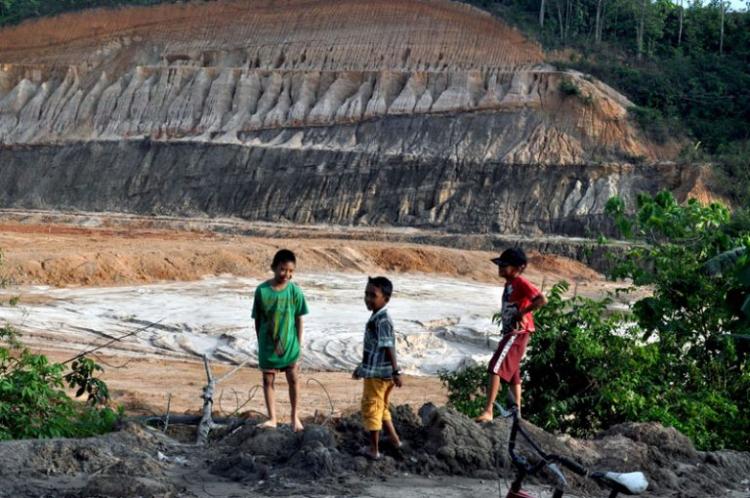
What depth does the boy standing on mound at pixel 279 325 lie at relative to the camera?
872 cm

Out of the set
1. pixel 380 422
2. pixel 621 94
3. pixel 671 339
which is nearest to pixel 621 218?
pixel 671 339

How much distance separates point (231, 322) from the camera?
19.5 meters

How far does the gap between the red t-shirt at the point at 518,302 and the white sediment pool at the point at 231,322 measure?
7987mm

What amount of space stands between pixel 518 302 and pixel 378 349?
1595 millimetres

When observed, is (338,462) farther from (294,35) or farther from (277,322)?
(294,35)

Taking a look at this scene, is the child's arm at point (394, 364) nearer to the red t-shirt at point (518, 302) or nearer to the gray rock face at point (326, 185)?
the red t-shirt at point (518, 302)

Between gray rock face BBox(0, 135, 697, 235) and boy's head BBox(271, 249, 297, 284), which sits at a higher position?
gray rock face BBox(0, 135, 697, 235)

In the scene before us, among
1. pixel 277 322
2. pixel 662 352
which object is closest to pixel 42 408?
pixel 277 322

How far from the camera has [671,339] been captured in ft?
35.4

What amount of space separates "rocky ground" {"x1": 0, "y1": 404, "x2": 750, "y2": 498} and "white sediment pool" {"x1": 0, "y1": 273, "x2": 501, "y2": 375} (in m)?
8.59

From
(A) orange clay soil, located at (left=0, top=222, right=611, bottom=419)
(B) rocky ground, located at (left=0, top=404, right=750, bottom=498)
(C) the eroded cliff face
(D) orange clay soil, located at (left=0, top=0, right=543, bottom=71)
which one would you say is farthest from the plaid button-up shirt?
(D) orange clay soil, located at (left=0, top=0, right=543, bottom=71)

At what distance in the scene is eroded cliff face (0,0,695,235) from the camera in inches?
1476

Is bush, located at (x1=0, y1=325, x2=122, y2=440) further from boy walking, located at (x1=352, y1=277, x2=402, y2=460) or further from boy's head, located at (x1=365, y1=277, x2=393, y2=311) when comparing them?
boy's head, located at (x1=365, y1=277, x2=393, y2=311)

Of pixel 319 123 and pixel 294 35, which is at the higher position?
pixel 294 35
